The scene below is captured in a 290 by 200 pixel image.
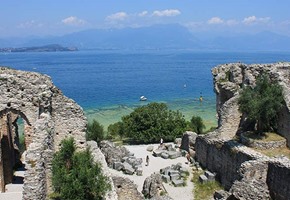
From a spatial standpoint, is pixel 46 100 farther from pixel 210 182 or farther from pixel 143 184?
pixel 210 182

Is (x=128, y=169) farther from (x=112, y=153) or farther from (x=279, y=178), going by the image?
(x=279, y=178)

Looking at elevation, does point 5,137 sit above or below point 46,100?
below

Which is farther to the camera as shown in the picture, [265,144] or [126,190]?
[265,144]

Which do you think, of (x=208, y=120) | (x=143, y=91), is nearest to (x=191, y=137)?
(x=208, y=120)

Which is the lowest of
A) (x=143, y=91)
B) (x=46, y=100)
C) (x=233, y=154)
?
(x=143, y=91)

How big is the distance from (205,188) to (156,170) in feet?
14.6

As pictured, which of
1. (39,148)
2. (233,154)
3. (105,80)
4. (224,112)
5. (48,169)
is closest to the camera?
(39,148)

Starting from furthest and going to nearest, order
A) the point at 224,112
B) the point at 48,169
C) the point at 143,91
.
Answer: the point at 143,91 → the point at 224,112 → the point at 48,169

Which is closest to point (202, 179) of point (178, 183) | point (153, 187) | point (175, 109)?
point (178, 183)

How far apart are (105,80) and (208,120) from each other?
202 feet

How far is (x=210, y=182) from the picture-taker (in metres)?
24.2

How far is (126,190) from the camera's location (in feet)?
63.6

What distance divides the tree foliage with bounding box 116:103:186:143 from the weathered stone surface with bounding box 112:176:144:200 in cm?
1508

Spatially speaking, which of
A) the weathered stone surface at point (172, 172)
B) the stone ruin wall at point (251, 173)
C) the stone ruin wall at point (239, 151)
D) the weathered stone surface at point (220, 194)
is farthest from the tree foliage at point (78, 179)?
the weathered stone surface at point (172, 172)
